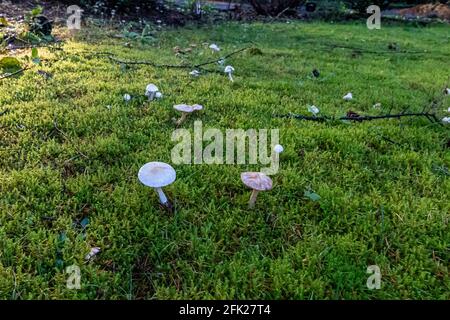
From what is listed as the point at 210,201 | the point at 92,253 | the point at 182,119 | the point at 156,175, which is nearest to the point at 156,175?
the point at 156,175

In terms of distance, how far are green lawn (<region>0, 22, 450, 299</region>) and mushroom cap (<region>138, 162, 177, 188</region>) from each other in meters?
0.25

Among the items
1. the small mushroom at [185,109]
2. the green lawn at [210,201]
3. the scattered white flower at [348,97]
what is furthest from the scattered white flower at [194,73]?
the scattered white flower at [348,97]

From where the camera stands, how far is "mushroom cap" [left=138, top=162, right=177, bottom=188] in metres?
2.32

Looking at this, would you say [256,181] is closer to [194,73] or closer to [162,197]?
[162,197]

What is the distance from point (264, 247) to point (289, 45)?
713cm

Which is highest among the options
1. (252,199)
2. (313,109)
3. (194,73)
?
(194,73)

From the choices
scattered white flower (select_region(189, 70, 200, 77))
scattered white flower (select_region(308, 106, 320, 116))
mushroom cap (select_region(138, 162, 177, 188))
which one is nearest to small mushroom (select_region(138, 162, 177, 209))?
mushroom cap (select_region(138, 162, 177, 188))

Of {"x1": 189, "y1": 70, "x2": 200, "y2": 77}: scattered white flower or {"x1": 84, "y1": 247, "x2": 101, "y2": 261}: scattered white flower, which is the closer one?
{"x1": 84, "y1": 247, "x2": 101, "y2": 261}: scattered white flower

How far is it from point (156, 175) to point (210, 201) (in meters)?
0.48

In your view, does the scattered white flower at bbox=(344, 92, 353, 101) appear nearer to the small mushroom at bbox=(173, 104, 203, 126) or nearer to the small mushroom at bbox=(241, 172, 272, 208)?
the small mushroom at bbox=(173, 104, 203, 126)

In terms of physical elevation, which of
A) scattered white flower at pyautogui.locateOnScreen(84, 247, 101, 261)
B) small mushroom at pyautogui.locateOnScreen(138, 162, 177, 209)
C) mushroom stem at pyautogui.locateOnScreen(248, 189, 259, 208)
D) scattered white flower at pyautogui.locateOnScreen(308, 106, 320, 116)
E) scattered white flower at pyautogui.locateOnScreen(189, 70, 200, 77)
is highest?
scattered white flower at pyautogui.locateOnScreen(189, 70, 200, 77)

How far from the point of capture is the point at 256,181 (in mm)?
2420

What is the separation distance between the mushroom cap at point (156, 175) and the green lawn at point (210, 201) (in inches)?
9.7
